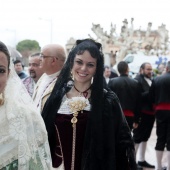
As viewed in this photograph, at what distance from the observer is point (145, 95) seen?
6246 mm

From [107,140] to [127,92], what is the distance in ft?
10.6

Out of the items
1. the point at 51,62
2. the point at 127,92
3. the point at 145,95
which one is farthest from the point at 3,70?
the point at 145,95

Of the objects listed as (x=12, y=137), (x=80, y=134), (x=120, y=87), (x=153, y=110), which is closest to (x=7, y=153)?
(x=12, y=137)

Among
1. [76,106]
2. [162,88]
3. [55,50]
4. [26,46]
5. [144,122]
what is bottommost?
[26,46]

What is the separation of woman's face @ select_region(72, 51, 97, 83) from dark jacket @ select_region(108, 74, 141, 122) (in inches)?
120

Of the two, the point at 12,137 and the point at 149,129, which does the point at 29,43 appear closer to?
the point at 149,129

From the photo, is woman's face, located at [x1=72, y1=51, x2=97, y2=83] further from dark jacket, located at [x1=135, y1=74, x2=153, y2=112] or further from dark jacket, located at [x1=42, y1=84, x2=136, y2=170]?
dark jacket, located at [x1=135, y1=74, x2=153, y2=112]

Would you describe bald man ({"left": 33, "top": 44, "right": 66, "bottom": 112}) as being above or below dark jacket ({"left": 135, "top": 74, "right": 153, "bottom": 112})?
above

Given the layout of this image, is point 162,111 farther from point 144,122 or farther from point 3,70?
point 3,70

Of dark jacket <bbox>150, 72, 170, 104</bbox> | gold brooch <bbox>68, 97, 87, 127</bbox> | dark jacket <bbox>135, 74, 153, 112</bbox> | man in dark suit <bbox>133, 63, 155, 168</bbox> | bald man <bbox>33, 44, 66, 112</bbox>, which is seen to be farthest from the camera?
man in dark suit <bbox>133, 63, 155, 168</bbox>

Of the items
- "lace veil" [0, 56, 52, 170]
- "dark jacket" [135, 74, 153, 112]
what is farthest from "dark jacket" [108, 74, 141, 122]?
"lace veil" [0, 56, 52, 170]

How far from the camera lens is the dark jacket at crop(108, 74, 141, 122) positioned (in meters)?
6.07

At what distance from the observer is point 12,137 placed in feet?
6.29

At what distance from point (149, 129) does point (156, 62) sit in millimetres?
14753
